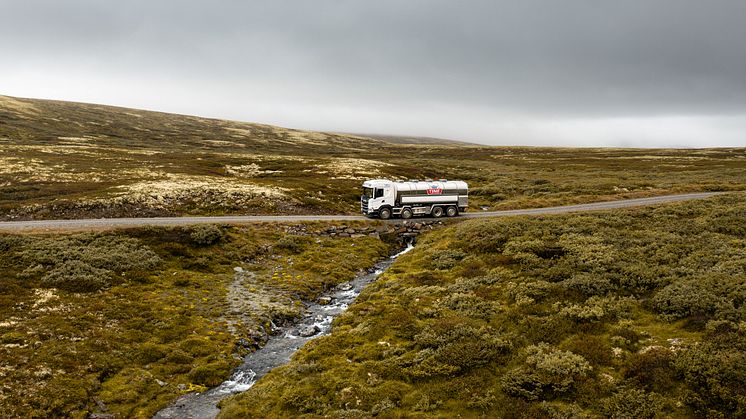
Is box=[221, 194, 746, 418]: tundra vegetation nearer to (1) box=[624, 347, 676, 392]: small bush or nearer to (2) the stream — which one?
(1) box=[624, 347, 676, 392]: small bush

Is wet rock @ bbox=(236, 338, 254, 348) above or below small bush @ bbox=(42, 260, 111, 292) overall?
below

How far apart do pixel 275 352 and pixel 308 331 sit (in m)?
2.70

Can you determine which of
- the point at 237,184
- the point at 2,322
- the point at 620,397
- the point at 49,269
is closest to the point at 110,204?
the point at 237,184

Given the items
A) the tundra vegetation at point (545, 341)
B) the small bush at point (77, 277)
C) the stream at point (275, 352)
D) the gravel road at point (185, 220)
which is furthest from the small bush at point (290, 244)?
the small bush at point (77, 277)

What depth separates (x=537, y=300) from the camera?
23094 mm

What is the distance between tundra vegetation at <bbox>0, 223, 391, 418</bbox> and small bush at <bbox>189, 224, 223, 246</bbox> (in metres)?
0.10

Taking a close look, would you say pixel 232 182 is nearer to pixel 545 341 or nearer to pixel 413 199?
pixel 413 199


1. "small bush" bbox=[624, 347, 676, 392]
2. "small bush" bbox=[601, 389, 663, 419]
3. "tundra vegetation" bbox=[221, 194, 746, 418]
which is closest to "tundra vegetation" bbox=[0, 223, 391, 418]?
"tundra vegetation" bbox=[221, 194, 746, 418]

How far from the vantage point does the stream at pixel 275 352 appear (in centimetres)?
1769

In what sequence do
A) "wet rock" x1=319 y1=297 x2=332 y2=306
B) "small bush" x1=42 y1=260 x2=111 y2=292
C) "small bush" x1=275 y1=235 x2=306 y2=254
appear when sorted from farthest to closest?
"small bush" x1=275 y1=235 x2=306 y2=254, "wet rock" x1=319 y1=297 x2=332 y2=306, "small bush" x1=42 y1=260 x2=111 y2=292

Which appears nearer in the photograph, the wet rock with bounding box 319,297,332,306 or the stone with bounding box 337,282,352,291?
the wet rock with bounding box 319,297,332,306

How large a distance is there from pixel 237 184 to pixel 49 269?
39.4 metres

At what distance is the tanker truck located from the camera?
162ft

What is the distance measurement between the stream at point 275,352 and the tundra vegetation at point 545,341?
1.24m
